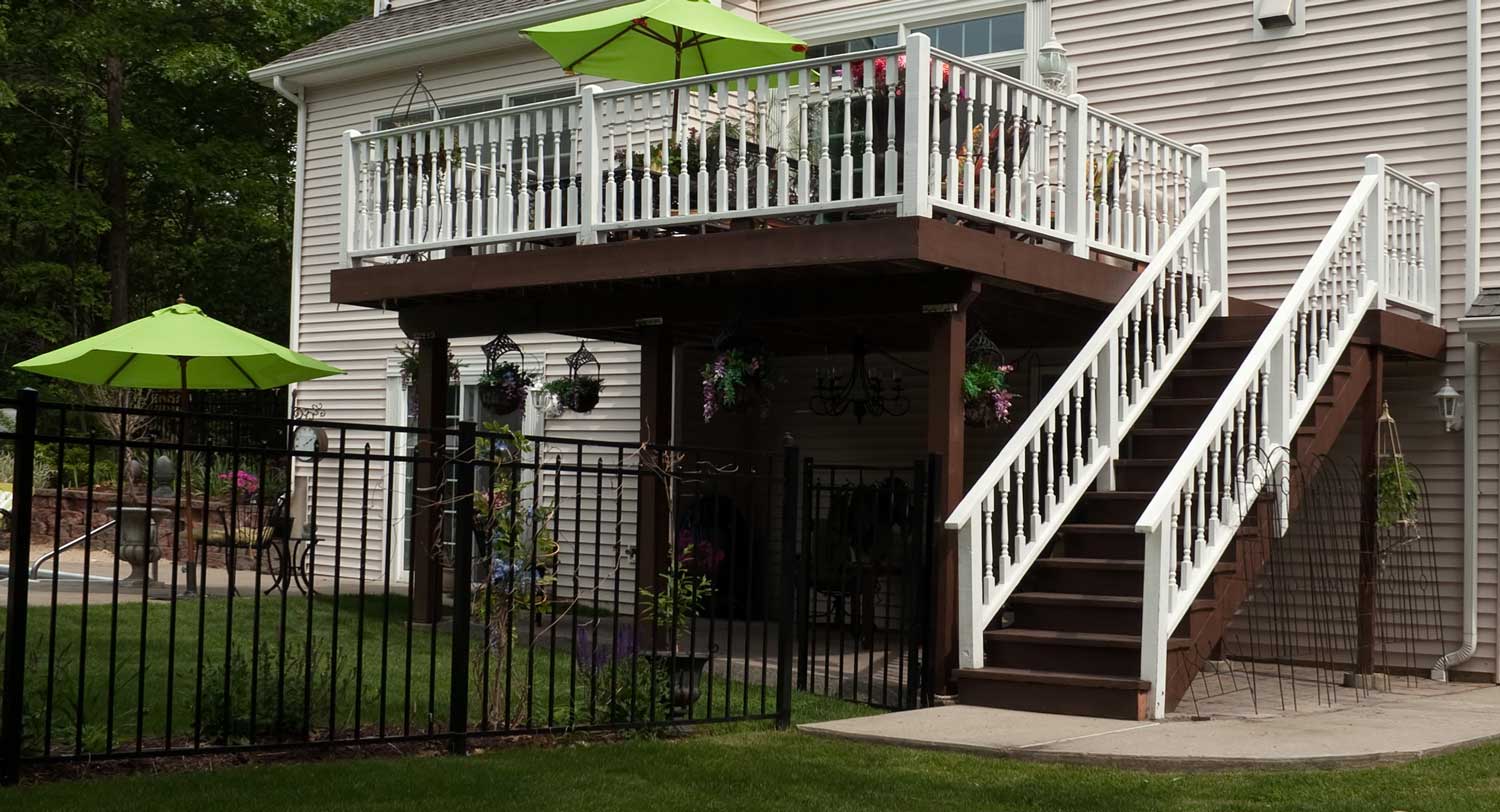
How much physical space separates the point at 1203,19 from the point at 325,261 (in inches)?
378

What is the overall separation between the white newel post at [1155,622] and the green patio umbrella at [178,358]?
21.3 feet

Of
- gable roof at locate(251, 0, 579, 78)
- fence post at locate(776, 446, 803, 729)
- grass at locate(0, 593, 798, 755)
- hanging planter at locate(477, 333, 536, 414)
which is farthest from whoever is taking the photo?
gable roof at locate(251, 0, 579, 78)

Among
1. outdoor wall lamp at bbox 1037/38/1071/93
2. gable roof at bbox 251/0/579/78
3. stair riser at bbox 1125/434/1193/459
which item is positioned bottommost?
stair riser at bbox 1125/434/1193/459

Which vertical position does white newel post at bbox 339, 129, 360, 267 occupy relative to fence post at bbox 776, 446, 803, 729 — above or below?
above

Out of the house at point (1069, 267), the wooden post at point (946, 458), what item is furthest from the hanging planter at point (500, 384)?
the wooden post at point (946, 458)

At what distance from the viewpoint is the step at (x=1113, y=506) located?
9.37m

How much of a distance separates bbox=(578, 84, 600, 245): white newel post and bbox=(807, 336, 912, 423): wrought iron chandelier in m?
2.28

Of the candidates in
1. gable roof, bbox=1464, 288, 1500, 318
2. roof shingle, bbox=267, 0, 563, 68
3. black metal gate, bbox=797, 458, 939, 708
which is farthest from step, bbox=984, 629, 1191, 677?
roof shingle, bbox=267, 0, 563, 68

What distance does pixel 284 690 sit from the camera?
7039 mm

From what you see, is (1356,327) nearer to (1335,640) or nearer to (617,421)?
(1335,640)

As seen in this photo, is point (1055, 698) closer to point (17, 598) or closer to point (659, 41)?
point (17, 598)

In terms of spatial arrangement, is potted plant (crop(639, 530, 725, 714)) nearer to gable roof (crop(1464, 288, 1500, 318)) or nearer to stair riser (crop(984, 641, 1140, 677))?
stair riser (crop(984, 641, 1140, 677))

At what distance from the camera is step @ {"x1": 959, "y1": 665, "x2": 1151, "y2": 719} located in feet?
26.6

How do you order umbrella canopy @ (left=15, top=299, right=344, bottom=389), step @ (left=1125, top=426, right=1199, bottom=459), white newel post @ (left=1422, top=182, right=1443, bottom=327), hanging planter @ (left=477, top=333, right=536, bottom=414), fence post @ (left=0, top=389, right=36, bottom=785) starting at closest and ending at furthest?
fence post @ (left=0, top=389, right=36, bottom=785), step @ (left=1125, top=426, right=1199, bottom=459), white newel post @ (left=1422, top=182, right=1443, bottom=327), umbrella canopy @ (left=15, top=299, right=344, bottom=389), hanging planter @ (left=477, top=333, right=536, bottom=414)
